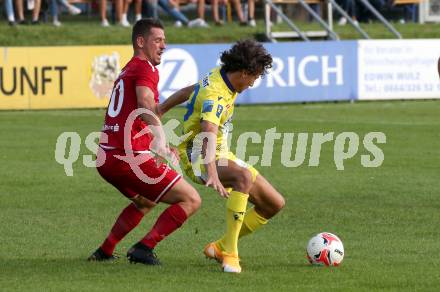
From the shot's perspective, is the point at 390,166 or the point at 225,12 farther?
the point at 225,12

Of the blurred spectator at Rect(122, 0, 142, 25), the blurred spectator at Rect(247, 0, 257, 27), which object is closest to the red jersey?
the blurred spectator at Rect(122, 0, 142, 25)

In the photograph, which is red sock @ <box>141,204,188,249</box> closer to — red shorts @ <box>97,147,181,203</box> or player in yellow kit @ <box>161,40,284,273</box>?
red shorts @ <box>97,147,181,203</box>

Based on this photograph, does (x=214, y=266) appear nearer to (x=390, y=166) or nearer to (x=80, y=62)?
(x=390, y=166)

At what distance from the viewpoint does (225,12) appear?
32.4 metres

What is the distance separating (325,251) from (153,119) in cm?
178

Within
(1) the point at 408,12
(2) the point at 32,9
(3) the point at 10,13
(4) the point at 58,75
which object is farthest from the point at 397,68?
(3) the point at 10,13

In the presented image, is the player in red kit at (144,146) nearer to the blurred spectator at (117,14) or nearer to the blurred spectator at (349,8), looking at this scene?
the blurred spectator at (117,14)

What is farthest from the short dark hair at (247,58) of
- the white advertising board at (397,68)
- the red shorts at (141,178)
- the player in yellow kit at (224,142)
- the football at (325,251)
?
the white advertising board at (397,68)

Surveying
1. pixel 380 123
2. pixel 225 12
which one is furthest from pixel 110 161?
pixel 225 12

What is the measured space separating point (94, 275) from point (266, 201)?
1.52 metres

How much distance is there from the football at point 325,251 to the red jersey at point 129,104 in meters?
1.58

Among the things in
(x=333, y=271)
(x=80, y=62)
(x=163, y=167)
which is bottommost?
(x=333, y=271)

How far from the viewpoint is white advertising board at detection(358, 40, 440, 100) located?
26.7 meters

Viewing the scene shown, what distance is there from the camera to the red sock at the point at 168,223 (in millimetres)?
9086
